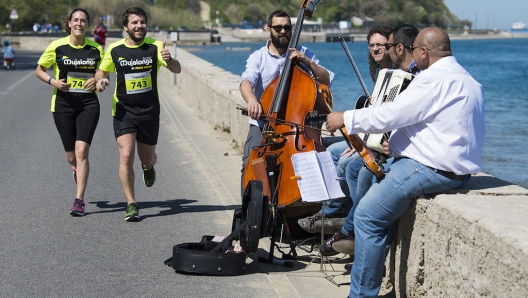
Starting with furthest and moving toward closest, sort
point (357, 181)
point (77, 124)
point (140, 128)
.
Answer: point (77, 124) → point (140, 128) → point (357, 181)

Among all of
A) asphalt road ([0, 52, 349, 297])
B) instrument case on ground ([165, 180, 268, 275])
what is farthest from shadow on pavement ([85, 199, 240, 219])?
instrument case on ground ([165, 180, 268, 275])

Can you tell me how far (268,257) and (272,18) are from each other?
2.03 meters

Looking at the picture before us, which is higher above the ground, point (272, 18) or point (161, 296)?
point (272, 18)

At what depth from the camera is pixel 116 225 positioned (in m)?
7.11

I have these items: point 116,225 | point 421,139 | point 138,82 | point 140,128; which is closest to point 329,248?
point 421,139

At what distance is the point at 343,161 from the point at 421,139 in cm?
154

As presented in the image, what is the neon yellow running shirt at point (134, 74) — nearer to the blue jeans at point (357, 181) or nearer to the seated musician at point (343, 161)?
the seated musician at point (343, 161)

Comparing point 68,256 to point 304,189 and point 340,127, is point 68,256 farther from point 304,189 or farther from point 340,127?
point 340,127

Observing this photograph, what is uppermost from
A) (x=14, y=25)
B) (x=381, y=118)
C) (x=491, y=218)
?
(x=381, y=118)

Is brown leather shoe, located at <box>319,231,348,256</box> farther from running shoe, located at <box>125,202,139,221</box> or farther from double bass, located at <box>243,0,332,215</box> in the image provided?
running shoe, located at <box>125,202,139,221</box>

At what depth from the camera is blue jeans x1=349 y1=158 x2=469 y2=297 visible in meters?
4.61

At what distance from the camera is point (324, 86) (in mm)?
6246

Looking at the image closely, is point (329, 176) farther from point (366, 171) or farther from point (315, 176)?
point (366, 171)

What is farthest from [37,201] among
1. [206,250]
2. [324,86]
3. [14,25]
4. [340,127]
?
[14,25]
